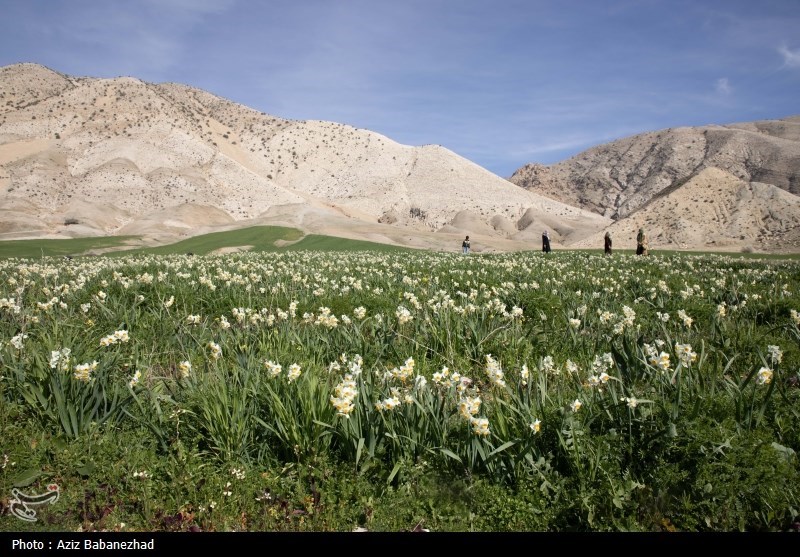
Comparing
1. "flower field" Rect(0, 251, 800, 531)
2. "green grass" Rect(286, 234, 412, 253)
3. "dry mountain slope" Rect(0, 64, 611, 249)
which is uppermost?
"dry mountain slope" Rect(0, 64, 611, 249)

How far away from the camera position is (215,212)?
84.0 m

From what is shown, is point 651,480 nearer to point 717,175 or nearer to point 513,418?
point 513,418

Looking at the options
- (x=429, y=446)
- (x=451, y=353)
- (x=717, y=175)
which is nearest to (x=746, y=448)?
(x=429, y=446)

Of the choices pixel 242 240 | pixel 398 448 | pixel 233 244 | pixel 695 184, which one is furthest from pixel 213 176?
pixel 398 448

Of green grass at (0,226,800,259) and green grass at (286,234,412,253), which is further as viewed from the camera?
green grass at (286,234,412,253)

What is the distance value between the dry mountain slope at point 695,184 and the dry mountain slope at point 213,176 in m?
12.5

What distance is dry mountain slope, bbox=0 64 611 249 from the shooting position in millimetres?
Answer: 73513

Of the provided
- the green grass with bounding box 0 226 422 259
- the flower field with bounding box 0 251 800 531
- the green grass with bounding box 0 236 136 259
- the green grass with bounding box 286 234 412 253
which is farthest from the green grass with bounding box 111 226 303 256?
the flower field with bounding box 0 251 800 531

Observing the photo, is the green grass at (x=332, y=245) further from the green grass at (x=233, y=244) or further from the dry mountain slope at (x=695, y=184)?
the dry mountain slope at (x=695, y=184)

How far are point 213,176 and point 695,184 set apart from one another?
84.7m

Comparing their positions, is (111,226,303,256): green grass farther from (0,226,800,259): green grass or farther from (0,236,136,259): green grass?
(0,236,136,259): green grass

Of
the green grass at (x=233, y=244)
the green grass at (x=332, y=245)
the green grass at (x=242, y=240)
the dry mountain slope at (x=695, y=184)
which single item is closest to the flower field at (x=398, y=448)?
the green grass at (x=233, y=244)

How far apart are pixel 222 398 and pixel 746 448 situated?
4.04m

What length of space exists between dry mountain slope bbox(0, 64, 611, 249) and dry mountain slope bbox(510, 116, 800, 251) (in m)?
12.5
